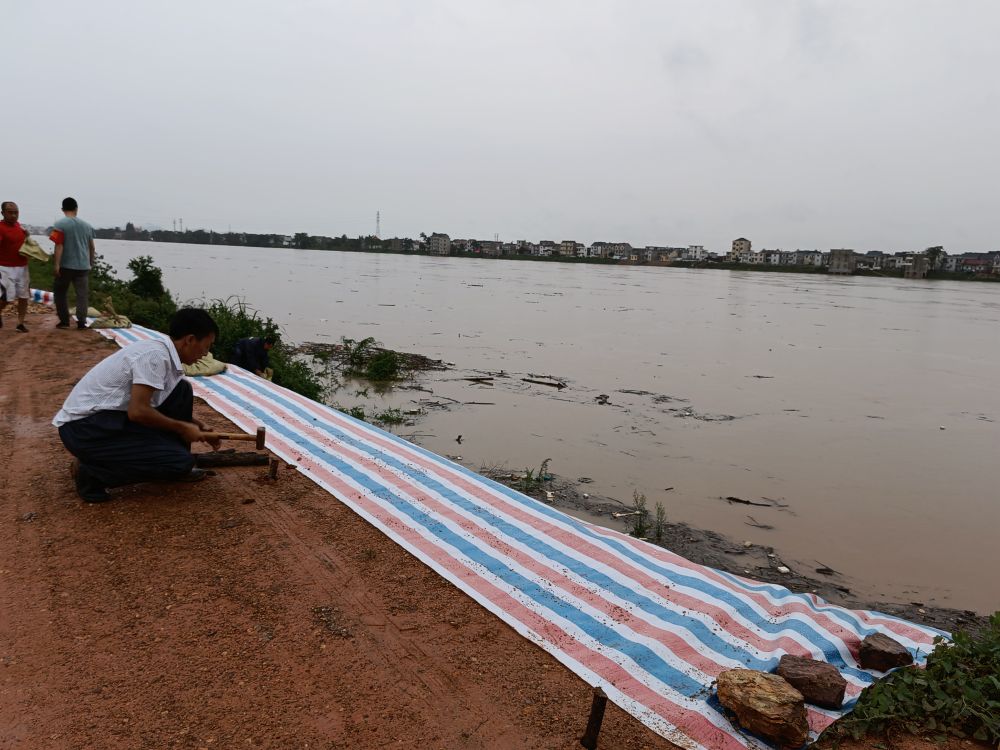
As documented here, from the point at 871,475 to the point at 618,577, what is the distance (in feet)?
13.9

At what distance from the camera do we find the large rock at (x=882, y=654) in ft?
7.84

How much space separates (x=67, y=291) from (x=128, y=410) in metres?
5.87

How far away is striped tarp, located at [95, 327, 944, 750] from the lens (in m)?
Result: 2.23

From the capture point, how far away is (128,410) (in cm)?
297

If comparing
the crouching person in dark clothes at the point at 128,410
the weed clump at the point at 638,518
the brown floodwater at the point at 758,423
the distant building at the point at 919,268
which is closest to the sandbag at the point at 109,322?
the brown floodwater at the point at 758,423

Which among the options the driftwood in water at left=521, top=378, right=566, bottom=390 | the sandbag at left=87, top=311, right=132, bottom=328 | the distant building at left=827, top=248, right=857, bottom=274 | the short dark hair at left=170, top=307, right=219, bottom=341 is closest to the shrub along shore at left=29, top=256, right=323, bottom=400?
the sandbag at left=87, top=311, right=132, bottom=328

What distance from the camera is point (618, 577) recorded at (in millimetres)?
2918

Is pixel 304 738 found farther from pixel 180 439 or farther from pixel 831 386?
pixel 831 386

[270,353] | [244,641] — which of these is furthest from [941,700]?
[270,353]

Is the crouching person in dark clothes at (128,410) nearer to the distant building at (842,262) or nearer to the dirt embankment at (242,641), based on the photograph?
the dirt embankment at (242,641)

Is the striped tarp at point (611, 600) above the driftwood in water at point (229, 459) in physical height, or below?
below

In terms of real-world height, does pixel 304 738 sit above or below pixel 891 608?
above

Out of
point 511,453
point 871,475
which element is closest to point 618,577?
point 511,453

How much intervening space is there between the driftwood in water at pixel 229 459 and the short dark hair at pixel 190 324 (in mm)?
865
